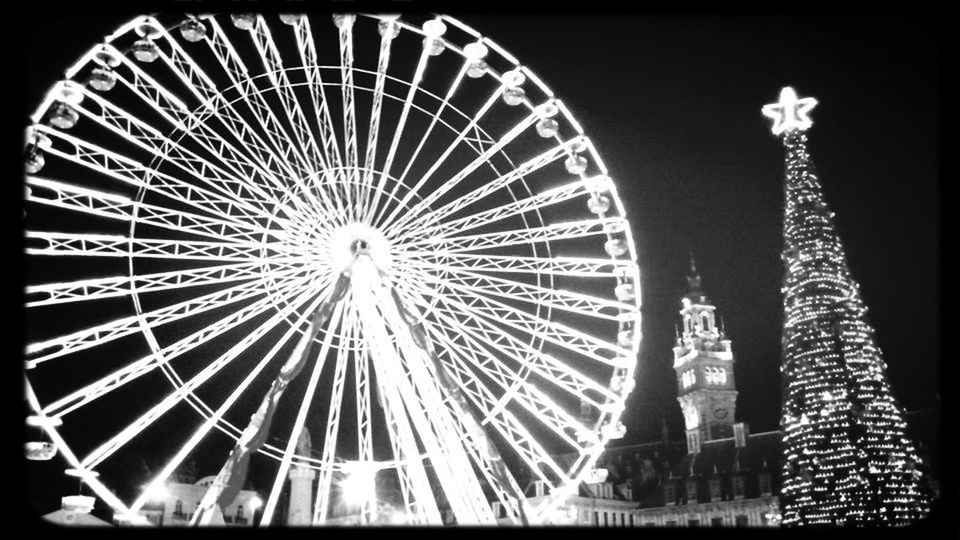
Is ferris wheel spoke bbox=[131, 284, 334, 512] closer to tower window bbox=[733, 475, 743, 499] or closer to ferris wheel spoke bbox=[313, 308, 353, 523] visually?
ferris wheel spoke bbox=[313, 308, 353, 523]

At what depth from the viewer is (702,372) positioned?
77938mm

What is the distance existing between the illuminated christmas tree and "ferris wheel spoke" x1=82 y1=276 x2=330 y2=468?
17413 mm

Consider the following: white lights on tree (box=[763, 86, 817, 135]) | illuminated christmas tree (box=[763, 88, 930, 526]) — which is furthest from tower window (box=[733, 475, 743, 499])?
white lights on tree (box=[763, 86, 817, 135])

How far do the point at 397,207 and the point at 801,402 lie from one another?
19069 millimetres

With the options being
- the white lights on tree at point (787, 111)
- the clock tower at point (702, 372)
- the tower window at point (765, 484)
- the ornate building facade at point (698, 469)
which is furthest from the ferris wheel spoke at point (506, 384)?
the clock tower at point (702, 372)

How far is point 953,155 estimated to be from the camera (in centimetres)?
574

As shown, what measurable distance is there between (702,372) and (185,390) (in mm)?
68985

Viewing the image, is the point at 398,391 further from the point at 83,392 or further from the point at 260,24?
the point at 260,24

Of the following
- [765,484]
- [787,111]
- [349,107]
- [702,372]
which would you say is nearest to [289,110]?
[349,107]

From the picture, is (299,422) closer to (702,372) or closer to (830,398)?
(830,398)

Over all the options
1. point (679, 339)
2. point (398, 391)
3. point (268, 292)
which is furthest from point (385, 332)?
point (679, 339)

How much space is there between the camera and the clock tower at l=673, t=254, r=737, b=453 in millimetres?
75062

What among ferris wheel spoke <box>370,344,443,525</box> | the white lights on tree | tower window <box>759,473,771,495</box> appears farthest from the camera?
tower window <box>759,473,771,495</box>

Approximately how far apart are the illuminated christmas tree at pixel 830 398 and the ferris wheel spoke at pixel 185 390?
1741 cm
